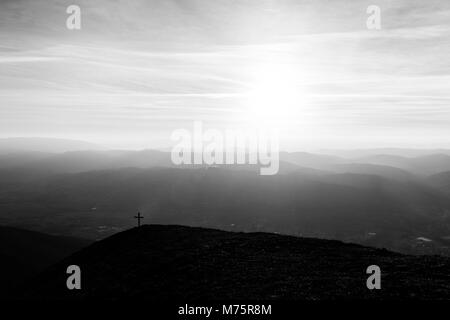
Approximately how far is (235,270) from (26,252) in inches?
2447

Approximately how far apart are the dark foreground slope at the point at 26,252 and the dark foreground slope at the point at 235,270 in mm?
20519

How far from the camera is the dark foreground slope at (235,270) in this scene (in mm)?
22688

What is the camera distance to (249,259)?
1217 inches

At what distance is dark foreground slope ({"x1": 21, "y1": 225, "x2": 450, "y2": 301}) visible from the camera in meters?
22.7

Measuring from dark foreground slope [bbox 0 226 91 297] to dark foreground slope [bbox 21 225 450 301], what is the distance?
20.5 metres

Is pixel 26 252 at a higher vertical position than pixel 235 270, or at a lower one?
lower

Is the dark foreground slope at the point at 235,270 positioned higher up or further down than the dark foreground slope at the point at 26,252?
higher up

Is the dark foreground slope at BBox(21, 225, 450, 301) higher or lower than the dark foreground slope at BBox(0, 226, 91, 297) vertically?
higher

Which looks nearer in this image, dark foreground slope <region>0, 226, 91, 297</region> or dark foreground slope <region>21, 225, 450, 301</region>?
dark foreground slope <region>21, 225, 450, 301</region>

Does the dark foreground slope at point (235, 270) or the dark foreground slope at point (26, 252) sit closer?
the dark foreground slope at point (235, 270)

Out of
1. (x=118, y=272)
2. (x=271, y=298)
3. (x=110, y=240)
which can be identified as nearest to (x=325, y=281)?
(x=271, y=298)

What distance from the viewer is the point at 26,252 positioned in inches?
2943

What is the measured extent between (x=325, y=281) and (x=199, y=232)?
20.1m
